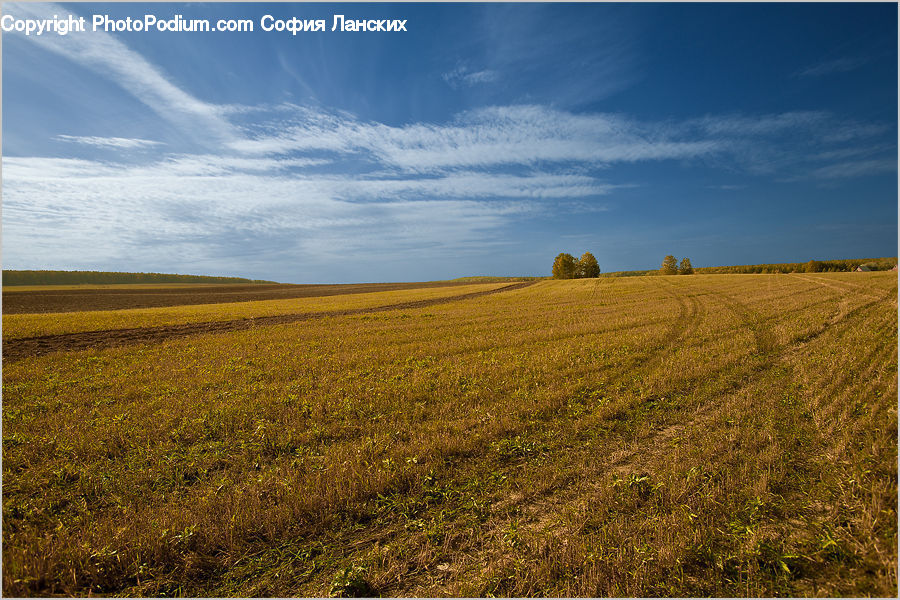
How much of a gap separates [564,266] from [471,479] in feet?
407

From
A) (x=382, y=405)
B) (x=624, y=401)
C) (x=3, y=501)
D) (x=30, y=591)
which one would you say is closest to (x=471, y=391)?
(x=382, y=405)

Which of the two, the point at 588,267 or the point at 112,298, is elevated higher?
the point at 588,267

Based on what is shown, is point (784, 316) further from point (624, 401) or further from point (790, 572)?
point (790, 572)

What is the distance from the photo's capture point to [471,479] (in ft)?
20.9

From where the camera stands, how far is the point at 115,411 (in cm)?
1024

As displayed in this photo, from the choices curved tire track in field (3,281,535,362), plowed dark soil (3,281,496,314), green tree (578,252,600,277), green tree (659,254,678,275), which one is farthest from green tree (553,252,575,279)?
curved tire track in field (3,281,535,362)

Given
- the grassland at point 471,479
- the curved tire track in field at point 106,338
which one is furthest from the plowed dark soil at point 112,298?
the grassland at point 471,479

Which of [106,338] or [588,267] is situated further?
[588,267]

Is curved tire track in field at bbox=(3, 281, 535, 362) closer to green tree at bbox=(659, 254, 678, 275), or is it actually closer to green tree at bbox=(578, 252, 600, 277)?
green tree at bbox=(578, 252, 600, 277)

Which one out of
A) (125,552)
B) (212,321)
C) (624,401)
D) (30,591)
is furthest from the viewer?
(212,321)

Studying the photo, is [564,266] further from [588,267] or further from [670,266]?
[670,266]

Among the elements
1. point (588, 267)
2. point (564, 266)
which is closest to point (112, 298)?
point (564, 266)

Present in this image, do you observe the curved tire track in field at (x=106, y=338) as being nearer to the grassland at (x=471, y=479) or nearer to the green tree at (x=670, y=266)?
the grassland at (x=471, y=479)

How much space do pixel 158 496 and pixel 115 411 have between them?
583 centimetres
